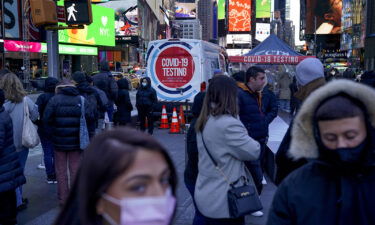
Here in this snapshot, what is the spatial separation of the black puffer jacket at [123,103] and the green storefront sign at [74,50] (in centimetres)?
2549

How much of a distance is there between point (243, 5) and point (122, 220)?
168 metres

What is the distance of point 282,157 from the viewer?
323cm

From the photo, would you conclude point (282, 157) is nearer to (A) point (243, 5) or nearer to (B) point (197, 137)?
(B) point (197, 137)

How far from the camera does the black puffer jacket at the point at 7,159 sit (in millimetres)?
4434

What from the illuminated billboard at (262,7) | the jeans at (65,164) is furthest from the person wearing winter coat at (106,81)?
the illuminated billboard at (262,7)

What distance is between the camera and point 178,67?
46.8ft

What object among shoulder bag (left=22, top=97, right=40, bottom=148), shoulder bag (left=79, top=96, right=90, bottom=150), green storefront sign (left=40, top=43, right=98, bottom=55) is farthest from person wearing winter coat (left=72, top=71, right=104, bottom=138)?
green storefront sign (left=40, top=43, right=98, bottom=55)

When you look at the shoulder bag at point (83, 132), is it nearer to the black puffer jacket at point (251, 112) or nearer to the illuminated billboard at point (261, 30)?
the black puffer jacket at point (251, 112)

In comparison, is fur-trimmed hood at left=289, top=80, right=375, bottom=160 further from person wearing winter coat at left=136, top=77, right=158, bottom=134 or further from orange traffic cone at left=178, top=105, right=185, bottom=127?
orange traffic cone at left=178, top=105, right=185, bottom=127

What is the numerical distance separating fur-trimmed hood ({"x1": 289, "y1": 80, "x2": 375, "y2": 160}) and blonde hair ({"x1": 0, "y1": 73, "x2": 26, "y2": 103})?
440 cm

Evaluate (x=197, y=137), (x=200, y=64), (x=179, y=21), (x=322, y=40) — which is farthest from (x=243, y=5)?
(x=197, y=137)

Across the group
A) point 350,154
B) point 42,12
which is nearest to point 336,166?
point 350,154

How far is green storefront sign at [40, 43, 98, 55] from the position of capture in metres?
36.6

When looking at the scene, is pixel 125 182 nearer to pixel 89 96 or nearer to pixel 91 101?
pixel 91 101
